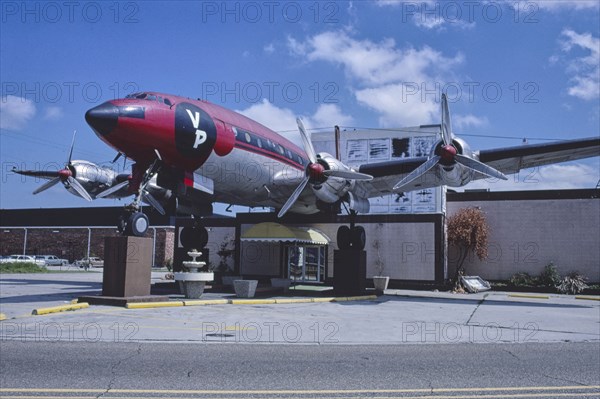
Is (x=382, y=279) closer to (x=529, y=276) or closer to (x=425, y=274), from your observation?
(x=425, y=274)

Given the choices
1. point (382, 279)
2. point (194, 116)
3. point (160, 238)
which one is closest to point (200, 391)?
point (194, 116)

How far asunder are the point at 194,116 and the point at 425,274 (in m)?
17.9

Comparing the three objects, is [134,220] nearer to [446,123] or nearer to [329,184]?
[329,184]

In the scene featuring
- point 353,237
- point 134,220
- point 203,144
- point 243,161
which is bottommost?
point 353,237

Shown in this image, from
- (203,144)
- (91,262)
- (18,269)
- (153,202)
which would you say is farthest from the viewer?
(91,262)

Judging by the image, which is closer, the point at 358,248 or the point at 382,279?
the point at 358,248

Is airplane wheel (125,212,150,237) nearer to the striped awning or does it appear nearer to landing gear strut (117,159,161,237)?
landing gear strut (117,159,161,237)

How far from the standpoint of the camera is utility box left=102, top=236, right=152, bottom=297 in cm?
1628

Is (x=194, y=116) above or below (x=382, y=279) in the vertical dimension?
above

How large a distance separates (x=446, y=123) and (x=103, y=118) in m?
12.2

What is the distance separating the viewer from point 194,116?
18812mm

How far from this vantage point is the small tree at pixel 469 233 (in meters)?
31.6

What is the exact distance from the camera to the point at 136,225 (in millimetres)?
16672

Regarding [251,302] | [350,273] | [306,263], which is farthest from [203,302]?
[306,263]
